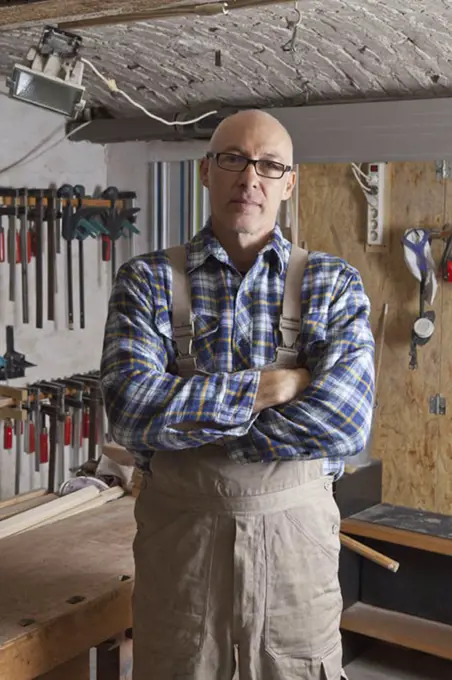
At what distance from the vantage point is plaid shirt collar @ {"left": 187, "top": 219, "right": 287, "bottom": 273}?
204 centimetres

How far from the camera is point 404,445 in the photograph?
4691 millimetres

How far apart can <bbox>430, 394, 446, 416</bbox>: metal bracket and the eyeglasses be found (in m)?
2.76

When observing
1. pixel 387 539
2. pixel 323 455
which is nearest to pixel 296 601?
pixel 323 455

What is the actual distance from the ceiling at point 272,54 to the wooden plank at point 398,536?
1793mm

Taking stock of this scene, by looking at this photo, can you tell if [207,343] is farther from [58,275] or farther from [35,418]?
[58,275]

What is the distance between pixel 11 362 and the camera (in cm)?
442

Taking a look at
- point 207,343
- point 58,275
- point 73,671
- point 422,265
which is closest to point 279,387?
point 207,343

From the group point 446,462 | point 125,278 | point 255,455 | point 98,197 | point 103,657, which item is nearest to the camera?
point 255,455

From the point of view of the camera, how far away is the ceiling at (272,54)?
123 inches

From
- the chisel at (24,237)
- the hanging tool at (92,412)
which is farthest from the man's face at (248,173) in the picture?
the hanging tool at (92,412)

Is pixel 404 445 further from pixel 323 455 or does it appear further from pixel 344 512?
pixel 323 455

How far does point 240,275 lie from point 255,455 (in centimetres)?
44

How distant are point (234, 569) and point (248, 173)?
0.86 metres

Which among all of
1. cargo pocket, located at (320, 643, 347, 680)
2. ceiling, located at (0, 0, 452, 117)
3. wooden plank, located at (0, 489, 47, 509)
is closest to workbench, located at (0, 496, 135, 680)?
wooden plank, located at (0, 489, 47, 509)
